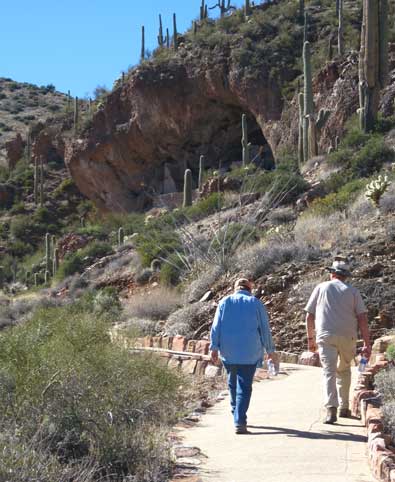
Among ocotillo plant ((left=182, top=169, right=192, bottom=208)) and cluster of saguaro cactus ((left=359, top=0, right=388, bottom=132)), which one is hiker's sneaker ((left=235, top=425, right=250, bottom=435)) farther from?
ocotillo plant ((left=182, top=169, right=192, bottom=208))

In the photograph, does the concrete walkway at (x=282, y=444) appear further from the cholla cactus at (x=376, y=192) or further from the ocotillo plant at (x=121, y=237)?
the ocotillo plant at (x=121, y=237)

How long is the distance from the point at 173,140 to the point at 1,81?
56.6 m

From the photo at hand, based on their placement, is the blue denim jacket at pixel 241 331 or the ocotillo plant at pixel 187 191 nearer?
the blue denim jacket at pixel 241 331

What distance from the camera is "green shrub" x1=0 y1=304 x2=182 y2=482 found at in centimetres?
677

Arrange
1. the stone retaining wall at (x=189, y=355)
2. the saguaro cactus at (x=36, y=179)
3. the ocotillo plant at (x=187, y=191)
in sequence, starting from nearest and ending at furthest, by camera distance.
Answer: the stone retaining wall at (x=189, y=355), the ocotillo plant at (x=187, y=191), the saguaro cactus at (x=36, y=179)

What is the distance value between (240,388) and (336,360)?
111 centimetres

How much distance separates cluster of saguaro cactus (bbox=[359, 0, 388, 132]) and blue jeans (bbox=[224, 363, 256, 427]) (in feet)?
70.9

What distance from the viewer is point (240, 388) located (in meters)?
9.04

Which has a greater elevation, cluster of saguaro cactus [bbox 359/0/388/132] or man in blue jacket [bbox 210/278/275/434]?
cluster of saguaro cactus [bbox 359/0/388/132]

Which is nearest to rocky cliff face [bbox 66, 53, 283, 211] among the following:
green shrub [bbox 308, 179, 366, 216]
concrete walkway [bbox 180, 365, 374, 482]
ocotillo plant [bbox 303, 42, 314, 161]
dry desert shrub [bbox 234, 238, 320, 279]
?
ocotillo plant [bbox 303, 42, 314, 161]

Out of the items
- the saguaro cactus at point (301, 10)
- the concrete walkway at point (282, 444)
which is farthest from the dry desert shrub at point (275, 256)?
the saguaro cactus at point (301, 10)

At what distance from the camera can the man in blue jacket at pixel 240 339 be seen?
9.14 meters

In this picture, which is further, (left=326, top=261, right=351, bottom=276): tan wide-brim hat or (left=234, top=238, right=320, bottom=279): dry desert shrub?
(left=234, top=238, right=320, bottom=279): dry desert shrub

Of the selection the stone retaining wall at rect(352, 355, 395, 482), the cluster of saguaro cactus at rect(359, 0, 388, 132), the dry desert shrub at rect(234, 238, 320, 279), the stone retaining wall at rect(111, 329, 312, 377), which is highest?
the cluster of saguaro cactus at rect(359, 0, 388, 132)
